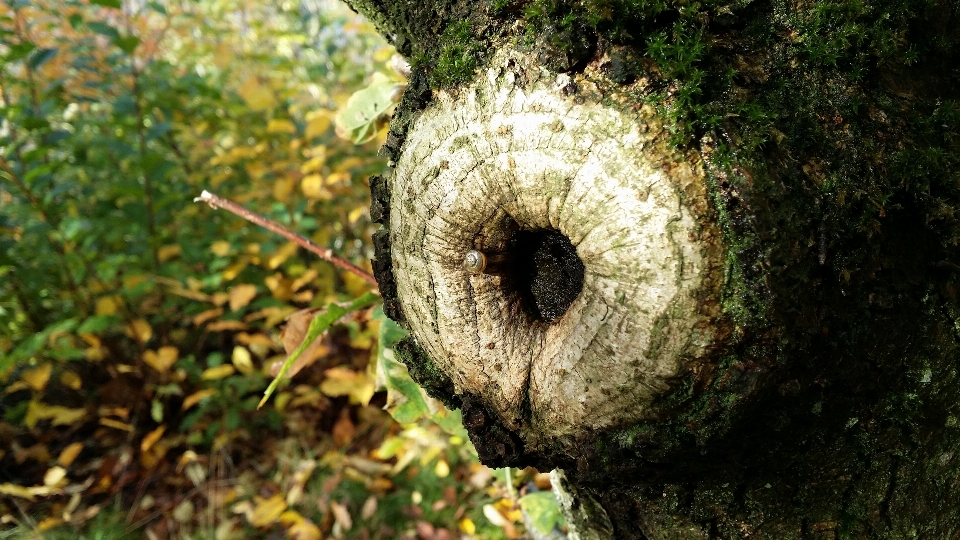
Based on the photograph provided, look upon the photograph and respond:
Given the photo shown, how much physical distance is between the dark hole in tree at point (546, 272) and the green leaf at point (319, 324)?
1.79 feet

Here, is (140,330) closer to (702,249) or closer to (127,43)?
(127,43)

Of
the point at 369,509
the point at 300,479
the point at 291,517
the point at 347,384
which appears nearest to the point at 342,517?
the point at 369,509

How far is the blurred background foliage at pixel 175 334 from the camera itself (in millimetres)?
2430

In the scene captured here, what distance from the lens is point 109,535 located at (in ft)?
8.00

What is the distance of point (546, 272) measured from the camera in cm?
89

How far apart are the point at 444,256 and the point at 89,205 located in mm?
3032

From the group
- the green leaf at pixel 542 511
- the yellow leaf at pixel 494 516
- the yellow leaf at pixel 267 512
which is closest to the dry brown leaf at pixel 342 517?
the yellow leaf at pixel 267 512

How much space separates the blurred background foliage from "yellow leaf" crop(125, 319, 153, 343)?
1 cm

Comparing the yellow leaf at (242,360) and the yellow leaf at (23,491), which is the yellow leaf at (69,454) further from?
the yellow leaf at (242,360)

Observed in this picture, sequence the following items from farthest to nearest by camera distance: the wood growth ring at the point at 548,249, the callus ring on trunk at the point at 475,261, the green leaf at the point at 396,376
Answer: the green leaf at the point at 396,376
the callus ring on trunk at the point at 475,261
the wood growth ring at the point at 548,249

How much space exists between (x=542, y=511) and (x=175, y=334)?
2473 mm

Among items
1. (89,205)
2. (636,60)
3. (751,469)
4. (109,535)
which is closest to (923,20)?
(636,60)

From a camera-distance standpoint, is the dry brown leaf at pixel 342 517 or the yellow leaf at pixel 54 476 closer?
the dry brown leaf at pixel 342 517

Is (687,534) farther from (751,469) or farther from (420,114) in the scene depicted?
(420,114)
